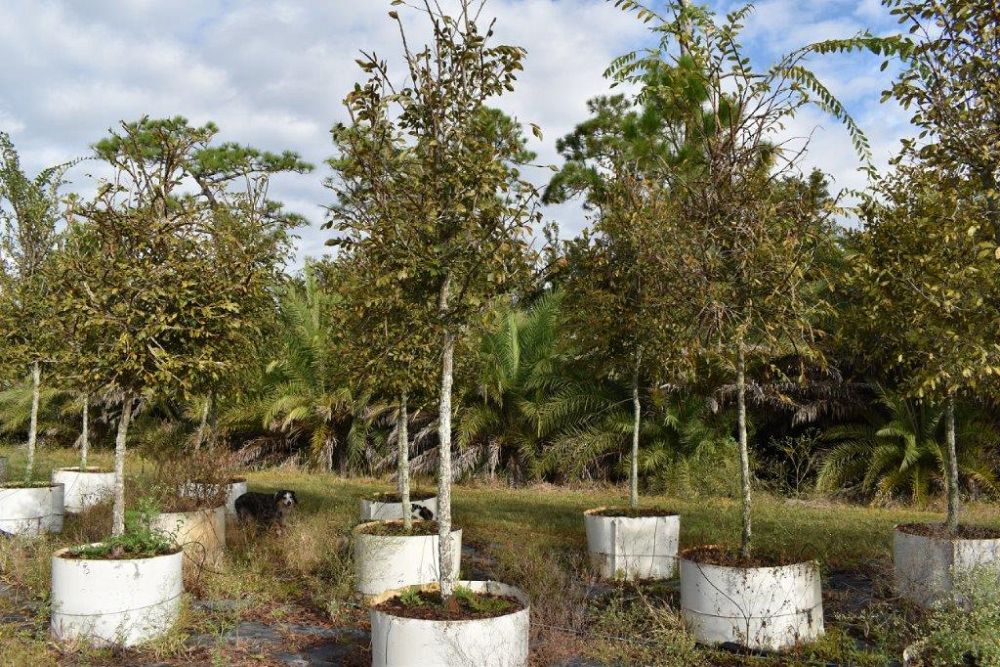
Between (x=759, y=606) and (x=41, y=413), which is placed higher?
(x=41, y=413)

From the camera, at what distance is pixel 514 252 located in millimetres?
5477

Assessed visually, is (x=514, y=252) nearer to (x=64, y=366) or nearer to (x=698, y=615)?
(x=698, y=615)

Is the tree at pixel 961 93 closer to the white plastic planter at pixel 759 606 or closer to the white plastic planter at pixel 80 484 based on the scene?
the white plastic planter at pixel 759 606

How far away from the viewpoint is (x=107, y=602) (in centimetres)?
583

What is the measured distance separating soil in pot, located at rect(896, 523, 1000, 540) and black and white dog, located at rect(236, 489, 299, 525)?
21.5ft

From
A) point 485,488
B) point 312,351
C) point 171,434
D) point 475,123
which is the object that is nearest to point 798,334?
point 475,123

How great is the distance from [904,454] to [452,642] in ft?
35.7

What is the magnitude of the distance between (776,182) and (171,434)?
53.8ft

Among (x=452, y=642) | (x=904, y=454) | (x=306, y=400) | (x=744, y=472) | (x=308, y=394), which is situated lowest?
(x=452, y=642)

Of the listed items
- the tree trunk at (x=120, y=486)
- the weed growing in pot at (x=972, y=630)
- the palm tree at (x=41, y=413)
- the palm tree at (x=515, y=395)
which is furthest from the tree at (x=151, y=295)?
the palm tree at (x=41, y=413)

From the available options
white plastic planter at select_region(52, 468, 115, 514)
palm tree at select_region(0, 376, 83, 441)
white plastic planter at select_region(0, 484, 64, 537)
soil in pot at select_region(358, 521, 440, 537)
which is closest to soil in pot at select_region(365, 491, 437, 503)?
soil in pot at select_region(358, 521, 440, 537)

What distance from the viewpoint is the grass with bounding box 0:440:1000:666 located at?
18.2ft

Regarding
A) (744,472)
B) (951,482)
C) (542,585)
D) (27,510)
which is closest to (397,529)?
(542,585)

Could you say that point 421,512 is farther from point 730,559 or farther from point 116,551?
point 730,559
